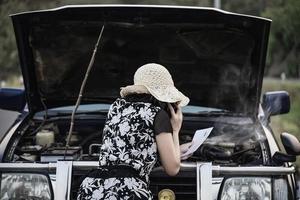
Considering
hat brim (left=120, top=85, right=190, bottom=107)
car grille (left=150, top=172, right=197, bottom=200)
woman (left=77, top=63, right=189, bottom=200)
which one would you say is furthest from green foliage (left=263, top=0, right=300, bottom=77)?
woman (left=77, top=63, right=189, bottom=200)

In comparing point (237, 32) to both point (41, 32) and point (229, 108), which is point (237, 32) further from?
point (41, 32)

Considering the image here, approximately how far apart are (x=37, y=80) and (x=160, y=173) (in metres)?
A: 2.01

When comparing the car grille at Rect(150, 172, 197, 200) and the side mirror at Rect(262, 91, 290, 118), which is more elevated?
the side mirror at Rect(262, 91, 290, 118)

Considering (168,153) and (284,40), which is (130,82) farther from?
(284,40)

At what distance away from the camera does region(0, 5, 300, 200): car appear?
472cm

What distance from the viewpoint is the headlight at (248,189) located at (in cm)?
470

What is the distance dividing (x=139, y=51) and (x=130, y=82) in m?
0.35

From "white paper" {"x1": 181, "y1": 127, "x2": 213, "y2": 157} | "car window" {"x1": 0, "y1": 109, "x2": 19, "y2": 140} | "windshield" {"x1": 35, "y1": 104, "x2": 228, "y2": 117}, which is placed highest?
"car window" {"x1": 0, "y1": 109, "x2": 19, "y2": 140}

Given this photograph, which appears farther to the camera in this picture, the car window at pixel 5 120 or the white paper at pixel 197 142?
the car window at pixel 5 120

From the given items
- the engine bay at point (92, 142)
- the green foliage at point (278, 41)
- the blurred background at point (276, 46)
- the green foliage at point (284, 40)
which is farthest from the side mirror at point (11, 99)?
the green foliage at point (284, 40)

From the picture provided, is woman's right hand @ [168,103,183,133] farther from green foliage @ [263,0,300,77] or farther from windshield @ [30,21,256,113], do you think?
green foliage @ [263,0,300,77]

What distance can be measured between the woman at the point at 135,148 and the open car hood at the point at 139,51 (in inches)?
52.1

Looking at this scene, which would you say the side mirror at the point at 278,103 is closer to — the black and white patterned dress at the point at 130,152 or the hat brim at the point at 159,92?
the hat brim at the point at 159,92

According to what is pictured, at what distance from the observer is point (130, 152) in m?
4.17
